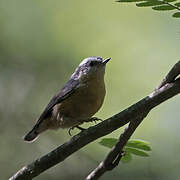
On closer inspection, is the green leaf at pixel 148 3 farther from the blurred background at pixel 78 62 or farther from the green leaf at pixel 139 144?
the blurred background at pixel 78 62

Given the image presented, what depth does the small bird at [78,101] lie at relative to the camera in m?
4.63

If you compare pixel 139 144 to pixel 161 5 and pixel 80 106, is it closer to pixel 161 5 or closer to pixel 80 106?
pixel 161 5

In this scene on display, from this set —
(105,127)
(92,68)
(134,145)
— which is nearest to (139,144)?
(134,145)

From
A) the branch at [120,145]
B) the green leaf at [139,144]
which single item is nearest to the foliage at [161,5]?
the branch at [120,145]

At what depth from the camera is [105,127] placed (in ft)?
8.55

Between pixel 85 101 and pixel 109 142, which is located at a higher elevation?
pixel 109 142

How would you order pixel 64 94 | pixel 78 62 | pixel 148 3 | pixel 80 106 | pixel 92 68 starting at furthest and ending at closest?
pixel 78 62 < pixel 92 68 < pixel 64 94 < pixel 80 106 < pixel 148 3

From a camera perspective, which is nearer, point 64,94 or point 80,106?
point 80,106

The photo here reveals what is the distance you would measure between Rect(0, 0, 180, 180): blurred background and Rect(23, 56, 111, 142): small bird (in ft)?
4.00

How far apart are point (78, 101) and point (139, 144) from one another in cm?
182

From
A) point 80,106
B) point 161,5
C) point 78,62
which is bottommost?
point 78,62

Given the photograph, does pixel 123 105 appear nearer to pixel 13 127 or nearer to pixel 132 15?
pixel 132 15

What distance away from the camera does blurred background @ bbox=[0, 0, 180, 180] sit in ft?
21.7

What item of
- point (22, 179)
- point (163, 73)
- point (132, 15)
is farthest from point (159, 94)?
point (132, 15)
